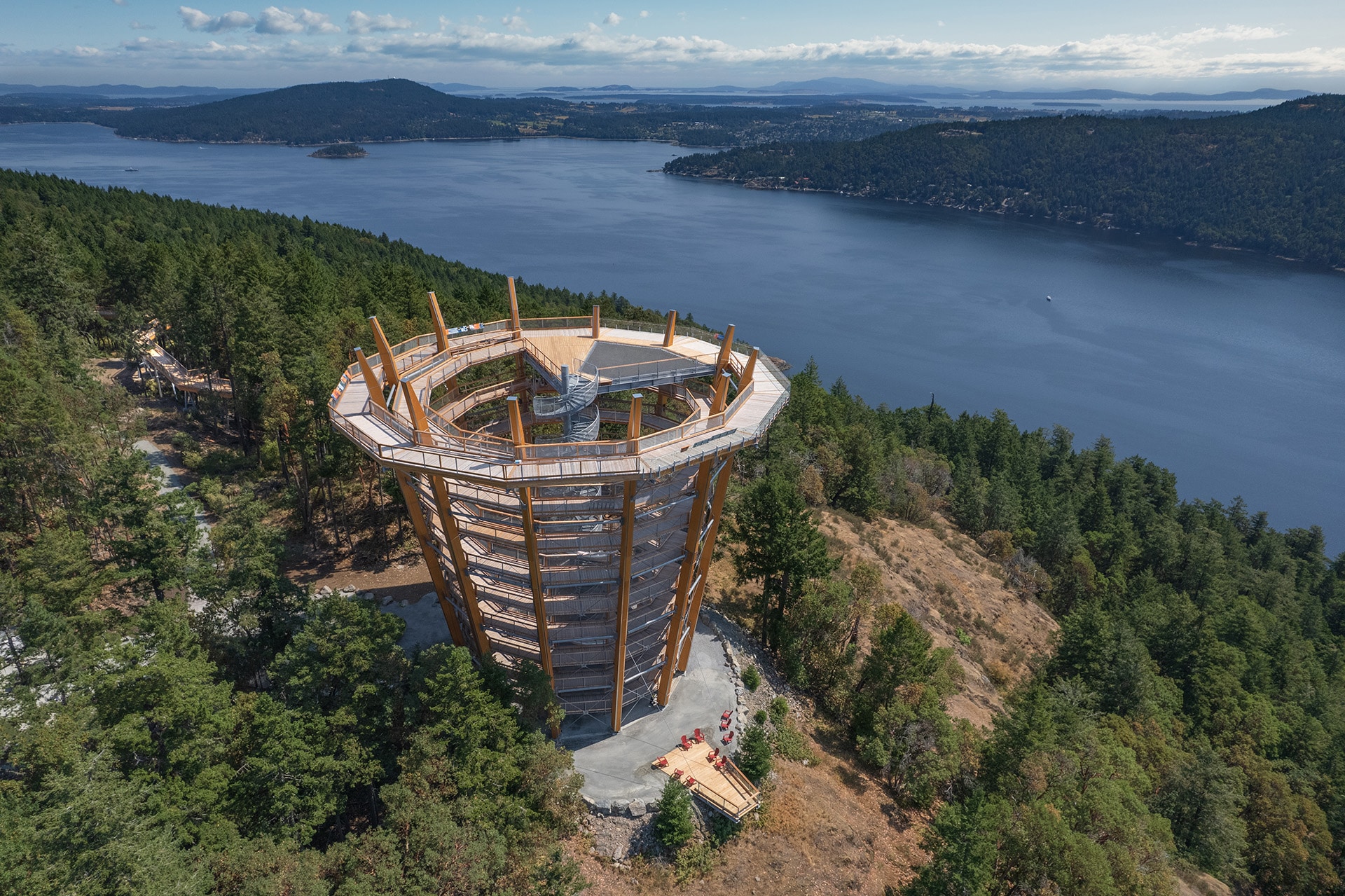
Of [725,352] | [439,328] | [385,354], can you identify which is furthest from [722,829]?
[439,328]

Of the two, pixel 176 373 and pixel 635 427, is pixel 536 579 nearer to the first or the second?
pixel 635 427

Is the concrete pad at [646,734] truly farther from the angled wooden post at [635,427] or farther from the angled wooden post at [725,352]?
the angled wooden post at [725,352]

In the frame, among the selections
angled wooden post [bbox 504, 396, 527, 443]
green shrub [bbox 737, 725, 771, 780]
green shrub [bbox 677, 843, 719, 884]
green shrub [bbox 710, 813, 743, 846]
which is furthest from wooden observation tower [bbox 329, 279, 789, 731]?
green shrub [bbox 677, 843, 719, 884]

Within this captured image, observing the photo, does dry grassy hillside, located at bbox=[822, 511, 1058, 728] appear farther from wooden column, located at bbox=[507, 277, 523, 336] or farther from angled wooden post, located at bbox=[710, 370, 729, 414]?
wooden column, located at bbox=[507, 277, 523, 336]

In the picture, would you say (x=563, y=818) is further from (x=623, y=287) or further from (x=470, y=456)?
(x=623, y=287)

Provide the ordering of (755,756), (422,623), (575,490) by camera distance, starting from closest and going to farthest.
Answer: (755,756)
(575,490)
(422,623)

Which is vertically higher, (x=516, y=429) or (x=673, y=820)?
(x=516, y=429)

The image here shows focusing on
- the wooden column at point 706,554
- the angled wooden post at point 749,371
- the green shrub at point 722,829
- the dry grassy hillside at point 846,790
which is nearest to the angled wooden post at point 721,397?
the angled wooden post at point 749,371
